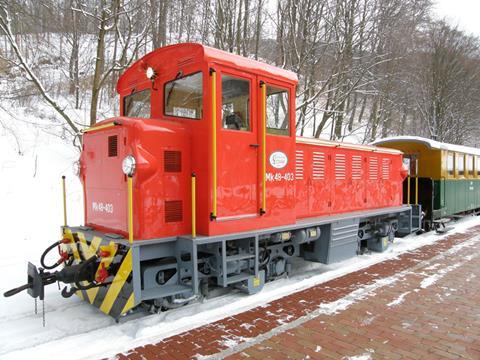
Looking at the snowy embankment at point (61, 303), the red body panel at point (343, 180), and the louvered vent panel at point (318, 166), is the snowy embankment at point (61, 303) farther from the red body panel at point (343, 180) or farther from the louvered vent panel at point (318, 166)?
the louvered vent panel at point (318, 166)

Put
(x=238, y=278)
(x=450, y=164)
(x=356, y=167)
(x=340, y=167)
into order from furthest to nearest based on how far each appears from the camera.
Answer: (x=450, y=164), (x=356, y=167), (x=340, y=167), (x=238, y=278)

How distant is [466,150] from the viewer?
14000mm

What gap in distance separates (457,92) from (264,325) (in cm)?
3021

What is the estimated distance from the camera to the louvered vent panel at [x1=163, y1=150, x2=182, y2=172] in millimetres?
4652

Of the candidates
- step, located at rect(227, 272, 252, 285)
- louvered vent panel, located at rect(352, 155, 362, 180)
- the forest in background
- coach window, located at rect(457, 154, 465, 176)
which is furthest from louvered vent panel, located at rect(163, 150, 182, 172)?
coach window, located at rect(457, 154, 465, 176)

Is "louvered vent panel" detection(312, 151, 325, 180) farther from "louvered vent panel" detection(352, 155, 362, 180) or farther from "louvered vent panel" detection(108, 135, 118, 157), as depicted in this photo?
"louvered vent panel" detection(108, 135, 118, 157)

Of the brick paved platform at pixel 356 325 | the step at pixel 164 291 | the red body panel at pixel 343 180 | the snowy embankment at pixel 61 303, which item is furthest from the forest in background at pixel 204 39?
the brick paved platform at pixel 356 325

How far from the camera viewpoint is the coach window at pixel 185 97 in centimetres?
484

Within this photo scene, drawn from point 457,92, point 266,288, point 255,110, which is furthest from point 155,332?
point 457,92

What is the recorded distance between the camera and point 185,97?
5.07m

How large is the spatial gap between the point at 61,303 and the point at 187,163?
270cm

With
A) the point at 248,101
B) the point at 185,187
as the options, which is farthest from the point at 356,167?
the point at 185,187

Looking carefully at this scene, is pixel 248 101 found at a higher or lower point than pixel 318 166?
higher

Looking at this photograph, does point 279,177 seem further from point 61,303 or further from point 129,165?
point 61,303
